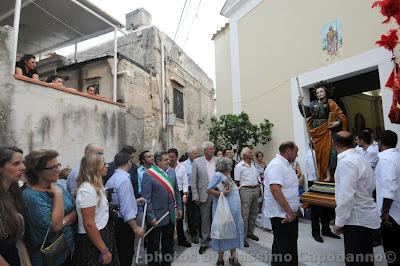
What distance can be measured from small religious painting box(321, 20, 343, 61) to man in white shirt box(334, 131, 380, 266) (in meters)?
4.25

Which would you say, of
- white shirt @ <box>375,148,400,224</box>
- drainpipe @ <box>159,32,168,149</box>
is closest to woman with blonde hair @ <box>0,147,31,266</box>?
white shirt @ <box>375,148,400,224</box>

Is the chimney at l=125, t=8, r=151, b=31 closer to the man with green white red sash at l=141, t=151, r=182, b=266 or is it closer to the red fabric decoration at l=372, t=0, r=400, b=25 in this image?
the man with green white red sash at l=141, t=151, r=182, b=266

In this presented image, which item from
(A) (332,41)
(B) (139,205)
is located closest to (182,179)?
(B) (139,205)

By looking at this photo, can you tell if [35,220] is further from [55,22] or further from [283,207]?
[55,22]

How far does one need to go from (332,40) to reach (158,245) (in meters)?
5.64

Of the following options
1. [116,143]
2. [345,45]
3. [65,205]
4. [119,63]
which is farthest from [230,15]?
[65,205]

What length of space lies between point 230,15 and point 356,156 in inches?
317

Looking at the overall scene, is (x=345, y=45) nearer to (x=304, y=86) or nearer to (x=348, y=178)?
(x=304, y=86)

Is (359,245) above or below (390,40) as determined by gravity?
below

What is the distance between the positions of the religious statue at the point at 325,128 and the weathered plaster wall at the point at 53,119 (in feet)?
16.7

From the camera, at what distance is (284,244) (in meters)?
3.50

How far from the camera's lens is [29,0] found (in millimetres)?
7383

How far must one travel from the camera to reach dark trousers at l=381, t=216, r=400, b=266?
3.59 meters

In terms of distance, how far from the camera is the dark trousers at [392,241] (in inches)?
141
